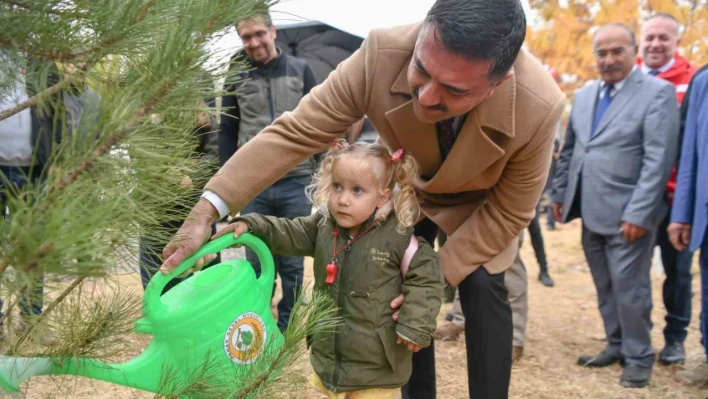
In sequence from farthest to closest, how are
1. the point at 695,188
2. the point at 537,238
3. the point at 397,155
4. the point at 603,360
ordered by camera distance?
the point at 537,238 → the point at 603,360 → the point at 695,188 → the point at 397,155

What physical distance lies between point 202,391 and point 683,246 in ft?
8.78

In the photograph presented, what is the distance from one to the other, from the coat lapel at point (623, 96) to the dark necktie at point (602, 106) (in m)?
0.07

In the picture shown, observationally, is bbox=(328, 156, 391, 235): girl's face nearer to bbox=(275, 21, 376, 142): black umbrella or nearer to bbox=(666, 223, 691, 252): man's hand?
bbox=(666, 223, 691, 252): man's hand

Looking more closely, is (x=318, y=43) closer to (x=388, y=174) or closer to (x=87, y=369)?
(x=388, y=174)

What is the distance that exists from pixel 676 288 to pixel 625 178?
858 mm

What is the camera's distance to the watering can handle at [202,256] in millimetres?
1586

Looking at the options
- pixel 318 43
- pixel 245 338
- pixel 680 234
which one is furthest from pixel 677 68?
pixel 245 338

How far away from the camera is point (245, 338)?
179cm

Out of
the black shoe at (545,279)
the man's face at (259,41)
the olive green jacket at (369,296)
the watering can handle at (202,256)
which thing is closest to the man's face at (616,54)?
the man's face at (259,41)

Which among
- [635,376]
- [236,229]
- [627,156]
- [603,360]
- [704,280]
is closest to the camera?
[236,229]

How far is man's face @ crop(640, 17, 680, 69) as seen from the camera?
4.18 meters

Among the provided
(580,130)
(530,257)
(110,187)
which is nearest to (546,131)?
(110,187)

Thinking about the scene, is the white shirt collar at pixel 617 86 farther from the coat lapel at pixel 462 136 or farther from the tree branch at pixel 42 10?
the tree branch at pixel 42 10

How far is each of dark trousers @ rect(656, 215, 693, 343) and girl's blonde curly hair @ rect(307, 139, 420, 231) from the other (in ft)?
7.89
